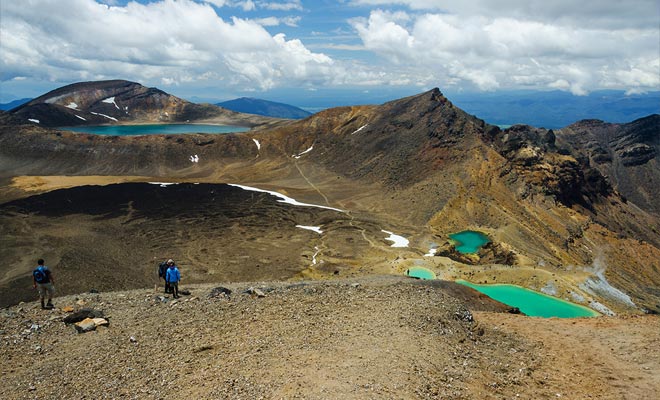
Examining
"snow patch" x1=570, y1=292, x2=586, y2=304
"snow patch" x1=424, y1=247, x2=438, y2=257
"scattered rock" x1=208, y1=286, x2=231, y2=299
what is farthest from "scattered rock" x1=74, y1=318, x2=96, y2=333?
"snow patch" x1=570, y1=292, x2=586, y2=304

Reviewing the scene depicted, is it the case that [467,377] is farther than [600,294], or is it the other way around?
[600,294]

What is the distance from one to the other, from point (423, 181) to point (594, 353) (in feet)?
257

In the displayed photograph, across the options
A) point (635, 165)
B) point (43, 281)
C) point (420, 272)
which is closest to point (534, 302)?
point (420, 272)

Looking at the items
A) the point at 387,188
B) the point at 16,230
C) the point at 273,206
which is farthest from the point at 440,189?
the point at 16,230

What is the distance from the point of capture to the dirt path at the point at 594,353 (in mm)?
15802

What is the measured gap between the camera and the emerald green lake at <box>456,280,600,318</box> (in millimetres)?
47312

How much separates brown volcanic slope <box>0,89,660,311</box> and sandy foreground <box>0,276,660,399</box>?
105 ft

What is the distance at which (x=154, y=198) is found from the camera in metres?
83.9

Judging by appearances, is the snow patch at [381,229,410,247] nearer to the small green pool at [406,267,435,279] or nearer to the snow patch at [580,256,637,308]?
the small green pool at [406,267,435,279]

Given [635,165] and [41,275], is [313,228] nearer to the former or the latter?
[41,275]

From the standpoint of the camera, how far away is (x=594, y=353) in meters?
18.7

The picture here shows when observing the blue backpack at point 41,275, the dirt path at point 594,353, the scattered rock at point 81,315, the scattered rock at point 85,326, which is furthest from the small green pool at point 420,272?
the blue backpack at point 41,275

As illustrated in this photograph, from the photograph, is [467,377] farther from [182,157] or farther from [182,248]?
[182,157]

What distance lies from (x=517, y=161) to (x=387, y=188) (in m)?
31.9
